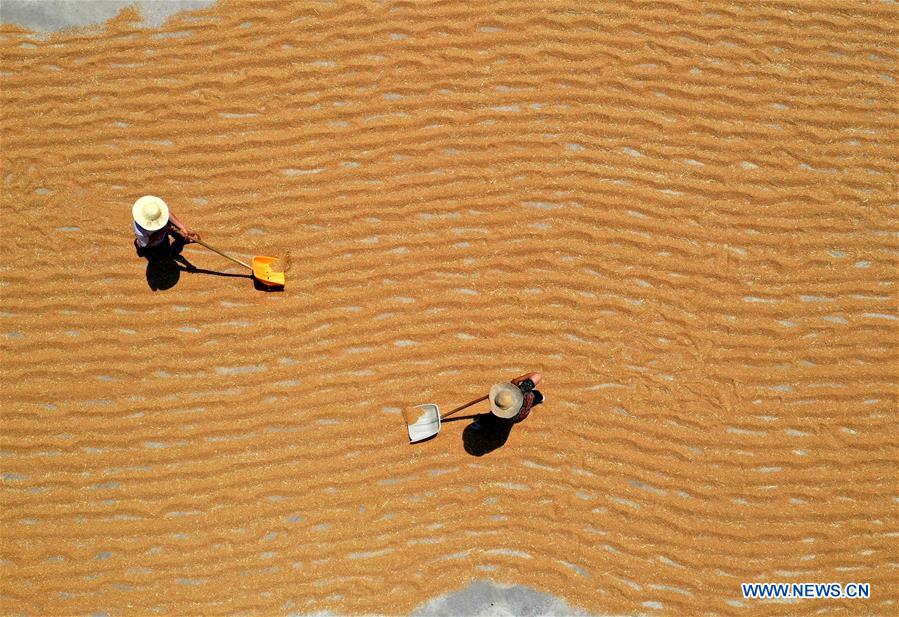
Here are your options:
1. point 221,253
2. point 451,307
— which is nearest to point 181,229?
point 221,253

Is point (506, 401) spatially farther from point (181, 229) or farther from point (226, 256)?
point (181, 229)

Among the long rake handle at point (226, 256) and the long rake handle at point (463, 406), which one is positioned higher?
the long rake handle at point (226, 256)

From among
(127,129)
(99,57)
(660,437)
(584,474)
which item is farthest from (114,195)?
(660,437)

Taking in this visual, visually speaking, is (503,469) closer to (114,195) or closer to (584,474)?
(584,474)

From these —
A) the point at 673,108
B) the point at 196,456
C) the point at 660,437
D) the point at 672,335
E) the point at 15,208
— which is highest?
the point at 673,108

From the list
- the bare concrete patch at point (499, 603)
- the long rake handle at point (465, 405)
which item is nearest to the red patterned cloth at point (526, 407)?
the long rake handle at point (465, 405)

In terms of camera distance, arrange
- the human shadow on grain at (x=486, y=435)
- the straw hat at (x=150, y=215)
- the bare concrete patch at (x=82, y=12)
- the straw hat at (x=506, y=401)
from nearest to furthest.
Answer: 1. the straw hat at (x=506, y=401)
2. the straw hat at (x=150, y=215)
3. the human shadow on grain at (x=486, y=435)
4. the bare concrete patch at (x=82, y=12)

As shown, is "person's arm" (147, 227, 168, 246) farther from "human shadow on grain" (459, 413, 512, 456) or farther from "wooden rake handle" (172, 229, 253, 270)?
"human shadow on grain" (459, 413, 512, 456)

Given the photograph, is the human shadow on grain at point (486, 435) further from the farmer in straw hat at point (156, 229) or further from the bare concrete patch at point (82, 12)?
the bare concrete patch at point (82, 12)
